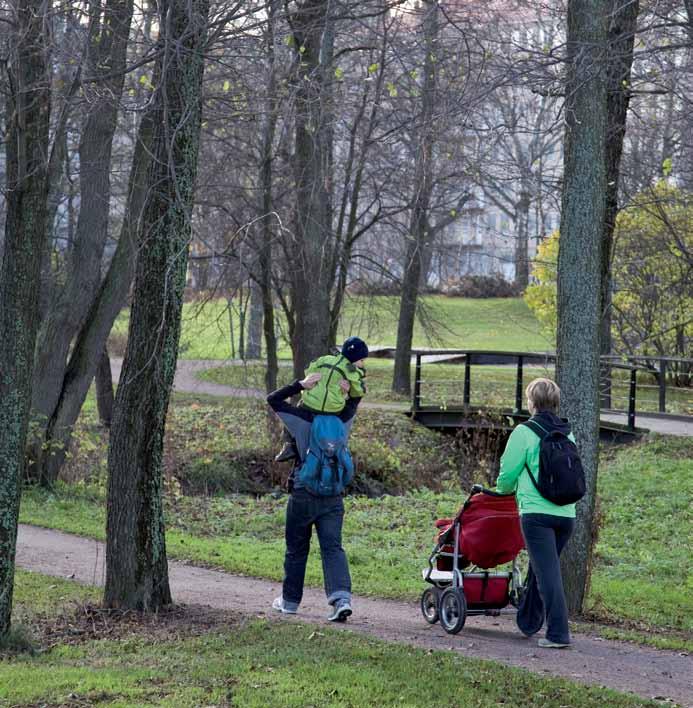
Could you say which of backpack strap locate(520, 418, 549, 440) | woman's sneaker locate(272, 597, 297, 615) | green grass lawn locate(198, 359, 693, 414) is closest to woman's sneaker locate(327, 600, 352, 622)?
woman's sneaker locate(272, 597, 297, 615)

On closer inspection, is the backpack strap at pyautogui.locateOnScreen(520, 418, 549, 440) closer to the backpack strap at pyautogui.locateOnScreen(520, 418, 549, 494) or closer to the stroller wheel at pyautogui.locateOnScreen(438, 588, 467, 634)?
the backpack strap at pyautogui.locateOnScreen(520, 418, 549, 494)

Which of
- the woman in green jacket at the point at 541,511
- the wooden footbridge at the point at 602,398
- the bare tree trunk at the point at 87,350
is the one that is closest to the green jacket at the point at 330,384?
the woman in green jacket at the point at 541,511

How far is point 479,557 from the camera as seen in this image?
7.84 meters

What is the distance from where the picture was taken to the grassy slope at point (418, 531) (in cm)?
1066

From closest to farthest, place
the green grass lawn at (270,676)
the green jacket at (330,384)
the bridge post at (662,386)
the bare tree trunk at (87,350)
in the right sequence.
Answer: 1. the green grass lawn at (270,676)
2. the green jacket at (330,384)
3. the bare tree trunk at (87,350)
4. the bridge post at (662,386)

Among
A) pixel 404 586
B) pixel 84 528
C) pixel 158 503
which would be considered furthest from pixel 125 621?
pixel 84 528

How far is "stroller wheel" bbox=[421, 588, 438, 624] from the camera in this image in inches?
321

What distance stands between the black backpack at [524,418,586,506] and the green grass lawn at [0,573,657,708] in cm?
121

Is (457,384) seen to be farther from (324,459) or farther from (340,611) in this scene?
(324,459)

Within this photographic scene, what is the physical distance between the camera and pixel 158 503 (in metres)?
8.30

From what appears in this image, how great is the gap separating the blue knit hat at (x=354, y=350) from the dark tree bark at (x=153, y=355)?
1318mm

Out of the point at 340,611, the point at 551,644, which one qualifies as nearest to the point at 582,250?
the point at 551,644

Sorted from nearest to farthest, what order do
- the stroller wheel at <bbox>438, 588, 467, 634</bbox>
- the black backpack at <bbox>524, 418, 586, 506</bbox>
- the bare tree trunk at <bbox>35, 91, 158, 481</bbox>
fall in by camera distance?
the black backpack at <bbox>524, 418, 586, 506</bbox>
the stroller wheel at <bbox>438, 588, 467, 634</bbox>
the bare tree trunk at <bbox>35, 91, 158, 481</bbox>

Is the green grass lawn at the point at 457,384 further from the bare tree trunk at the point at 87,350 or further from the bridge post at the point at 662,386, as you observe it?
the bare tree trunk at the point at 87,350
